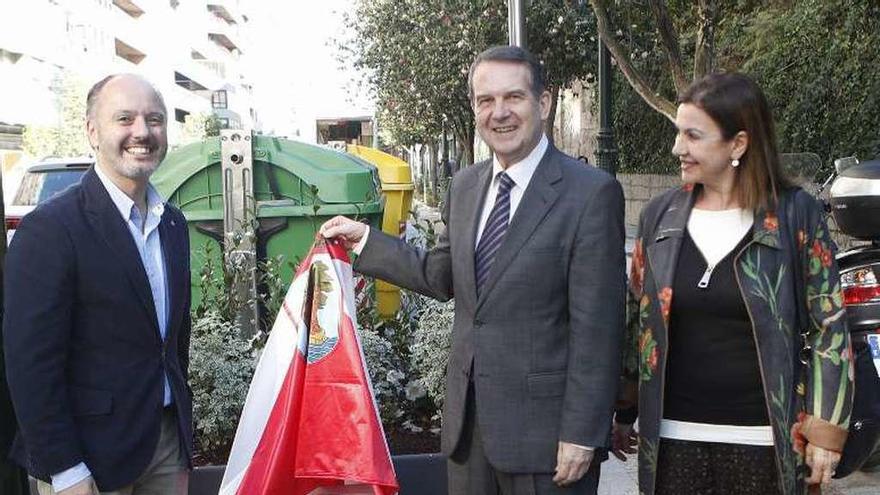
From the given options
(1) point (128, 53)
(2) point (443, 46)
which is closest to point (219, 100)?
(1) point (128, 53)

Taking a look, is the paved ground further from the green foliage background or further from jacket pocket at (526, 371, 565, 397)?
the green foliage background

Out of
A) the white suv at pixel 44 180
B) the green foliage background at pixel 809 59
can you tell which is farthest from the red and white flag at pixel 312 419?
the white suv at pixel 44 180

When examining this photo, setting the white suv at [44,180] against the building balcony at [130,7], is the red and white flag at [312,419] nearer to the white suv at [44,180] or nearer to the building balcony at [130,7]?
the white suv at [44,180]

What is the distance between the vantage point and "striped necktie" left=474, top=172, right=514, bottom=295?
2.63 metres

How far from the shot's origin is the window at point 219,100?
86.8 metres

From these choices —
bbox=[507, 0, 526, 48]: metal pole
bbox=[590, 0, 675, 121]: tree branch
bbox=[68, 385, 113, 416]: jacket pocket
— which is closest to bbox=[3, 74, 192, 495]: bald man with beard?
bbox=[68, 385, 113, 416]: jacket pocket

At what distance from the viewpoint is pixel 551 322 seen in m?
2.53

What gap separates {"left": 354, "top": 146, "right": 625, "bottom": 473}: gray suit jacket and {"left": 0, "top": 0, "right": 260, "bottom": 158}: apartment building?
1291 mm

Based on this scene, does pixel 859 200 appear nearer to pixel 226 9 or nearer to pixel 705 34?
pixel 705 34

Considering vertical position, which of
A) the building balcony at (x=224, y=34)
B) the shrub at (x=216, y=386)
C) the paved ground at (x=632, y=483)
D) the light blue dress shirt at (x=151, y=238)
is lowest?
the paved ground at (x=632, y=483)

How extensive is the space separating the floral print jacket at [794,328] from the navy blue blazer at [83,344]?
145cm

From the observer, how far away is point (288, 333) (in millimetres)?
2953

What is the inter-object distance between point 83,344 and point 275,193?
328 cm

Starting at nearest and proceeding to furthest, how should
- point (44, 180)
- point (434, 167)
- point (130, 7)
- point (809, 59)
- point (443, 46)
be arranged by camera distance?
point (44, 180), point (809, 59), point (443, 46), point (434, 167), point (130, 7)
